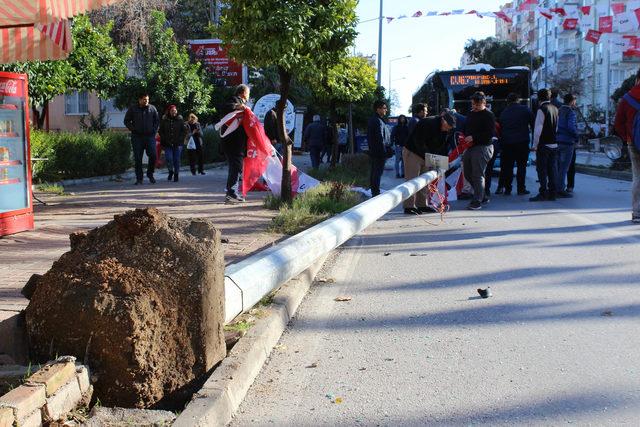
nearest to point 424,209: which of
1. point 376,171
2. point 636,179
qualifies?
point 376,171

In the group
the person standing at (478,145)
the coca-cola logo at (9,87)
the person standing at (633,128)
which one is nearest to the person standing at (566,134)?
the person standing at (478,145)

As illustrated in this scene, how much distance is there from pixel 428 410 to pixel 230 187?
383 inches

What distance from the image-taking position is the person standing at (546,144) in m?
14.4

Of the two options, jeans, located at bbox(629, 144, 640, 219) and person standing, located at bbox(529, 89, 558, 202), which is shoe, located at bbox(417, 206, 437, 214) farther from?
jeans, located at bbox(629, 144, 640, 219)

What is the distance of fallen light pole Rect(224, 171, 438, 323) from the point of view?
4.45 m

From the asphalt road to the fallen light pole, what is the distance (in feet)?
1.49

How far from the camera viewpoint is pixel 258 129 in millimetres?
13141

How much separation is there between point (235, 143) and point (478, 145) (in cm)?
409

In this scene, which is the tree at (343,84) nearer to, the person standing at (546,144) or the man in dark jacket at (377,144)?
the man in dark jacket at (377,144)

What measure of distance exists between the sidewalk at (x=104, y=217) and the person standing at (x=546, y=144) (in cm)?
520

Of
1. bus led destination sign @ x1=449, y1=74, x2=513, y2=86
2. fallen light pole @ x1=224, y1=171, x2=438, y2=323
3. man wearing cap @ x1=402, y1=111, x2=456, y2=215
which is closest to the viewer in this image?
fallen light pole @ x1=224, y1=171, x2=438, y2=323

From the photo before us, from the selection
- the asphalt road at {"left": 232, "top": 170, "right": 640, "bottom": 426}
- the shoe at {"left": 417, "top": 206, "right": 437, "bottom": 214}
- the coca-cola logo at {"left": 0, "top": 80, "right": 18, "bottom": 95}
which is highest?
the coca-cola logo at {"left": 0, "top": 80, "right": 18, "bottom": 95}

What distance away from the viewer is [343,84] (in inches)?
626

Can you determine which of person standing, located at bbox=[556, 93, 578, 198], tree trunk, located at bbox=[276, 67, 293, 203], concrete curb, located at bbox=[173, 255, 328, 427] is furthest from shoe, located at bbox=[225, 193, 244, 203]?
concrete curb, located at bbox=[173, 255, 328, 427]
